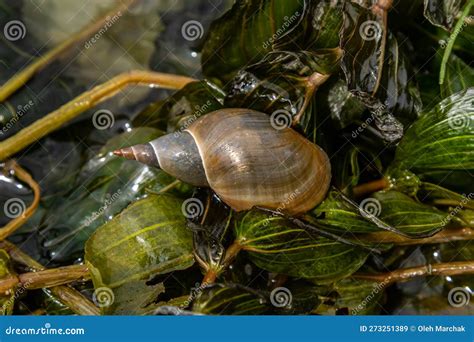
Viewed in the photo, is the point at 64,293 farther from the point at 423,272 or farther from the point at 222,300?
the point at 423,272

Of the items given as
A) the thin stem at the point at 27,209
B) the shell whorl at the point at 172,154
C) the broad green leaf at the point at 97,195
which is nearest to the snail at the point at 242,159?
the shell whorl at the point at 172,154
